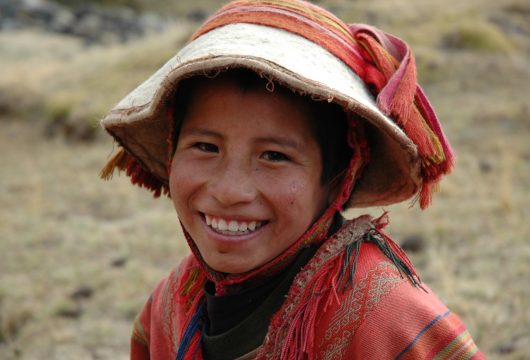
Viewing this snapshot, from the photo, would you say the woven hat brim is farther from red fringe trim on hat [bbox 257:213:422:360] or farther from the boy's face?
red fringe trim on hat [bbox 257:213:422:360]

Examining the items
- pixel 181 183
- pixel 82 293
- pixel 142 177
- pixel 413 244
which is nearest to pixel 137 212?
pixel 82 293

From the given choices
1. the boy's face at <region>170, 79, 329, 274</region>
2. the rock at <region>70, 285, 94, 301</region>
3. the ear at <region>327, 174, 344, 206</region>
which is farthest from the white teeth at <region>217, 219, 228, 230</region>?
the rock at <region>70, 285, 94, 301</region>

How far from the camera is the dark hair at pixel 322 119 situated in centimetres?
171

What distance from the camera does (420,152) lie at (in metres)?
1.75

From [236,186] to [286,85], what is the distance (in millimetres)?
284

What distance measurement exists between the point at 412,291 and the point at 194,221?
62cm

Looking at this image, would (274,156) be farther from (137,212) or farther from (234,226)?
(137,212)

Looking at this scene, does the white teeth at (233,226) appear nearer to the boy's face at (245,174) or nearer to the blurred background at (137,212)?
the boy's face at (245,174)

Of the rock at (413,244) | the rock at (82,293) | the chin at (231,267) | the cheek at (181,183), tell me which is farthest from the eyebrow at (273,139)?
the rock at (413,244)

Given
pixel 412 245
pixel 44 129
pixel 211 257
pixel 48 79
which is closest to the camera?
pixel 211 257

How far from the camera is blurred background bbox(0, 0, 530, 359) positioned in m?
4.06

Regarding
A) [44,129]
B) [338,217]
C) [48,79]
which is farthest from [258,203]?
[48,79]

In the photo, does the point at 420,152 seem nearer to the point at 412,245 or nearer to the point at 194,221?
the point at 194,221

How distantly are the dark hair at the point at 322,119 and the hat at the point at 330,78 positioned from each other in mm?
39
